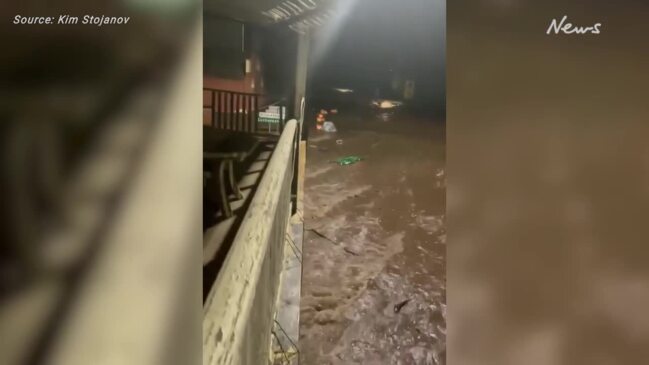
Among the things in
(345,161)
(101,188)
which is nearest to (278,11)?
(345,161)

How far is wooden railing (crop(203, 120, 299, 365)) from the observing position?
104cm

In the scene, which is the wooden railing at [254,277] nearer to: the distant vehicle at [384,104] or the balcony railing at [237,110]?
the balcony railing at [237,110]

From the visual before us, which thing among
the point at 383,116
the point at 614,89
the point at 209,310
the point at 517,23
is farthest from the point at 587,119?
the point at 209,310

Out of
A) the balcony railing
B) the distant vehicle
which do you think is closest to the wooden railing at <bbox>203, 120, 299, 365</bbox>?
the balcony railing

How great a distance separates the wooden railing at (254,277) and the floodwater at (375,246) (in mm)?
49

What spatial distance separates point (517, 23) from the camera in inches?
42.7

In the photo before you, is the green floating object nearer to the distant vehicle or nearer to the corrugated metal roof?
the distant vehicle

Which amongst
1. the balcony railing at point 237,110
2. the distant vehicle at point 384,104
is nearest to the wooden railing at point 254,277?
the balcony railing at point 237,110

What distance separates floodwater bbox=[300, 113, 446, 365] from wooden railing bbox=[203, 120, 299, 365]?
1.9 inches

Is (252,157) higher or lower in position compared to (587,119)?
lower

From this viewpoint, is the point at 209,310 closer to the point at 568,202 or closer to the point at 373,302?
the point at 373,302

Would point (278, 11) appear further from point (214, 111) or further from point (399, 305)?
point (399, 305)

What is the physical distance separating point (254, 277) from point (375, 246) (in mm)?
231

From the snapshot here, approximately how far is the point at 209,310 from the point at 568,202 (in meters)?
0.68
